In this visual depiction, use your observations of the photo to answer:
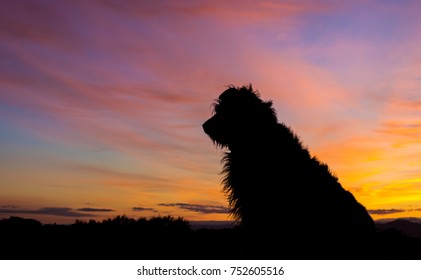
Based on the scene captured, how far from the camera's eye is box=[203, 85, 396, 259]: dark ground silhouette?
26.1ft

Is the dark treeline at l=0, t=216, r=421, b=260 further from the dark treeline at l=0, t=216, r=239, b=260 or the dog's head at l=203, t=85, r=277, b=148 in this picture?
the dog's head at l=203, t=85, r=277, b=148

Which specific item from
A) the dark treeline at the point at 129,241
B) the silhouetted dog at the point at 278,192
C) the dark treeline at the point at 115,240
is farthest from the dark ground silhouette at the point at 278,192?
the dark treeline at the point at 115,240

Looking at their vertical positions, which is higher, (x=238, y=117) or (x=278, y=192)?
(x=238, y=117)

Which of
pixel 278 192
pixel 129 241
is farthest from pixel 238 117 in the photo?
pixel 129 241

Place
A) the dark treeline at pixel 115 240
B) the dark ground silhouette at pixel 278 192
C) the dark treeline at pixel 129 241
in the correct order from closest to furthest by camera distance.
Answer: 1. the dark ground silhouette at pixel 278 192
2. the dark treeline at pixel 129 241
3. the dark treeline at pixel 115 240

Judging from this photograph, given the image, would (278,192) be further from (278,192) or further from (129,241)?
(129,241)

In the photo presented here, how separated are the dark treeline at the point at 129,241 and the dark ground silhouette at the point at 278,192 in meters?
0.24

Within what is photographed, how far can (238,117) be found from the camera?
364 inches

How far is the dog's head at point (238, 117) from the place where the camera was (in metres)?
9.07

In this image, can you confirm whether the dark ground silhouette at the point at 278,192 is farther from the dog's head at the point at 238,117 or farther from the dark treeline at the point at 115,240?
the dark treeline at the point at 115,240

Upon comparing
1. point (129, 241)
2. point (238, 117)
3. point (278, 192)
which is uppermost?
point (238, 117)

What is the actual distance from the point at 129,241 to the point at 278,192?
341 cm
